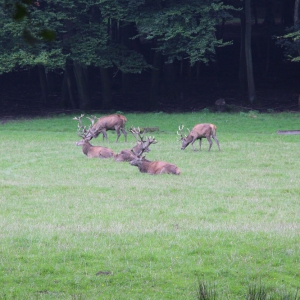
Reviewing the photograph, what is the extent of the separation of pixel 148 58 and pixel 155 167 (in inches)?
1045

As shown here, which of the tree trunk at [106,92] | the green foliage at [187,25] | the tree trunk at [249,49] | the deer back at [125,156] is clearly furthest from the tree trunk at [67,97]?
the deer back at [125,156]

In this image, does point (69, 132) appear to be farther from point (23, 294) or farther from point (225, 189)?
point (23, 294)

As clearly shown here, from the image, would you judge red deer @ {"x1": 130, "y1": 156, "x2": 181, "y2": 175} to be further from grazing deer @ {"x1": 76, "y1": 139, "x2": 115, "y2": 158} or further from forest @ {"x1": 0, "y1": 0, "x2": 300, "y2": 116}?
forest @ {"x1": 0, "y1": 0, "x2": 300, "y2": 116}

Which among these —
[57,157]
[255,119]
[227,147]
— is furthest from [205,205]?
[255,119]

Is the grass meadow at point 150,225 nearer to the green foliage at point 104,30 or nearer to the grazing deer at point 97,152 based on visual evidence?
the grazing deer at point 97,152

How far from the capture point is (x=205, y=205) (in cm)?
1080

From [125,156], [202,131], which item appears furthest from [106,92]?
[125,156]

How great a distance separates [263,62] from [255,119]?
566 inches

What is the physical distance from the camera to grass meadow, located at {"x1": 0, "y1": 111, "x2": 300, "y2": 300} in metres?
6.41

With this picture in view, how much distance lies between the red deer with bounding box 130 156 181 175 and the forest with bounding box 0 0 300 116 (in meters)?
10.9

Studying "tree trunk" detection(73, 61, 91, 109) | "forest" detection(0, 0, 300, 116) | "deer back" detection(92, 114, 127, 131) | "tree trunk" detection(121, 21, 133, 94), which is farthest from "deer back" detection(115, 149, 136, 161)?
"tree trunk" detection(121, 21, 133, 94)

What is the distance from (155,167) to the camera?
1473 centimetres

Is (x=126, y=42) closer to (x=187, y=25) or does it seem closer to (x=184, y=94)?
(x=184, y=94)

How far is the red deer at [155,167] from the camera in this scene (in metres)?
14.4
